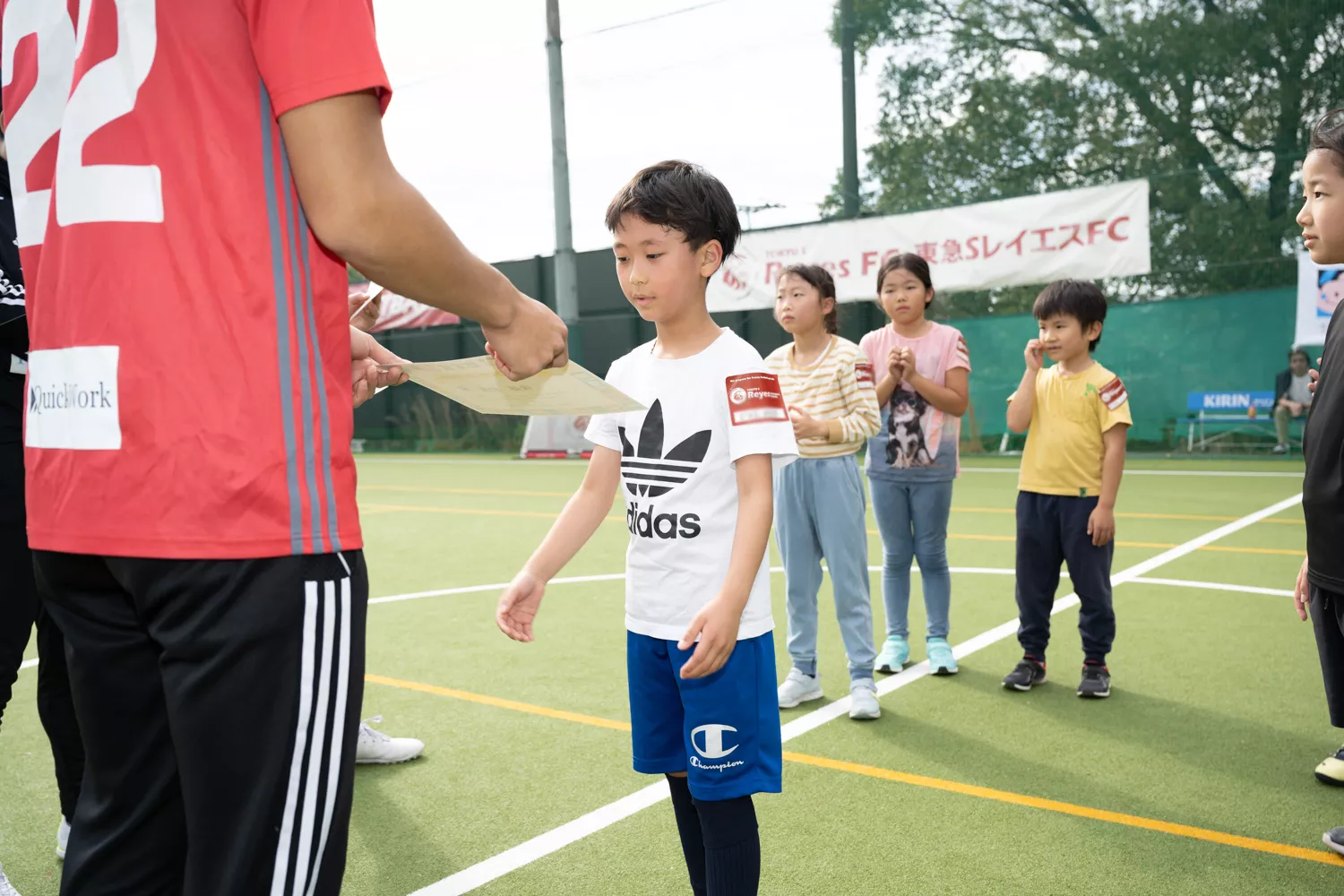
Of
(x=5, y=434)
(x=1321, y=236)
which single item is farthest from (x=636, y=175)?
(x=1321, y=236)

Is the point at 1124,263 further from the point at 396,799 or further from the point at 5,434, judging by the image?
the point at 5,434

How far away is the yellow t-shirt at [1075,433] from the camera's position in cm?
426

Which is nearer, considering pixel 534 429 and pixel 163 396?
pixel 163 396

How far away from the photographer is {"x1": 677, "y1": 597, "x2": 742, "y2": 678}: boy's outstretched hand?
192cm

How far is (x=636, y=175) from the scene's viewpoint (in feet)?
7.47

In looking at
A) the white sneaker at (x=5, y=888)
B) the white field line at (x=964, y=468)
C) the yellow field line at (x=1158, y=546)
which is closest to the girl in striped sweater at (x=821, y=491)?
the white sneaker at (x=5, y=888)

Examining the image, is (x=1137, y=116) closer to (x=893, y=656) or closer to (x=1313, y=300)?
(x=1313, y=300)

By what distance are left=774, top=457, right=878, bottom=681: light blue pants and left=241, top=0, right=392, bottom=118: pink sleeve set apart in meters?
3.08

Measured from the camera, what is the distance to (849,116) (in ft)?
56.2

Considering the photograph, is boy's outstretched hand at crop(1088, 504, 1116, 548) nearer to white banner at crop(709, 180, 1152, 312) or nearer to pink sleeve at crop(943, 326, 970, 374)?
pink sleeve at crop(943, 326, 970, 374)

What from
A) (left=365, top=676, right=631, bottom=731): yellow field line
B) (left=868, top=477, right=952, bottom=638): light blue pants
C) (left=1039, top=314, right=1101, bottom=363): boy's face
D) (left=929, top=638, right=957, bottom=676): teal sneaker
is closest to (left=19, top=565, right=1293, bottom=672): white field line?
(left=868, top=477, right=952, bottom=638): light blue pants

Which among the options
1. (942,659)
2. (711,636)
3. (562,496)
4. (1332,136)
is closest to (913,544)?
(942,659)

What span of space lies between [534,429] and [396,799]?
1506 centimetres

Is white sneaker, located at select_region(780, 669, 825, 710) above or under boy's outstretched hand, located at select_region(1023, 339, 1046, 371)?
under
